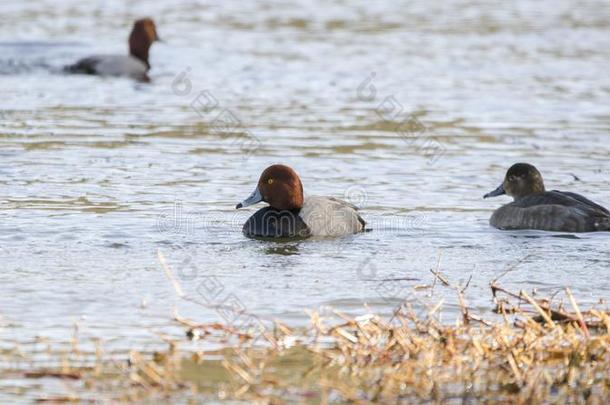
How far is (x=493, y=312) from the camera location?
884 centimetres

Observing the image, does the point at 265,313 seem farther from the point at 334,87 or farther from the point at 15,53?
the point at 15,53

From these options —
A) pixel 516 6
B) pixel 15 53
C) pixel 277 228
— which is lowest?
pixel 277 228

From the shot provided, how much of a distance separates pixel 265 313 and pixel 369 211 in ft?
13.8

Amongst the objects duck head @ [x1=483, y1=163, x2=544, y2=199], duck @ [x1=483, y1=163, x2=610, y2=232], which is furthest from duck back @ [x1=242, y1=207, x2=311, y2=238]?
duck head @ [x1=483, y1=163, x2=544, y2=199]

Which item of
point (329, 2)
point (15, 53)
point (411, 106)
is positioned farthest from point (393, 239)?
point (329, 2)

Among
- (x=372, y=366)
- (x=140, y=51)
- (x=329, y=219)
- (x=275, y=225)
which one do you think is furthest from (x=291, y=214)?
(x=140, y=51)

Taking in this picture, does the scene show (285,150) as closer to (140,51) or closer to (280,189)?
(280,189)

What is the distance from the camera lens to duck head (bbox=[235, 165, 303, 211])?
468 inches

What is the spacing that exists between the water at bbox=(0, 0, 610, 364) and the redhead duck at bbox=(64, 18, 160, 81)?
1.20ft

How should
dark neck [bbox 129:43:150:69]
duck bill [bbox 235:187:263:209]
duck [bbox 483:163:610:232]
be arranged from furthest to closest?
1. dark neck [bbox 129:43:150:69]
2. duck bill [bbox 235:187:263:209]
3. duck [bbox 483:163:610:232]

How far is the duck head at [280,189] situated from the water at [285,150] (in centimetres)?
43

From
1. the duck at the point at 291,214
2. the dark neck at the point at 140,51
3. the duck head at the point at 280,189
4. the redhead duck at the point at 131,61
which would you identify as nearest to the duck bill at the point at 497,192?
the duck at the point at 291,214

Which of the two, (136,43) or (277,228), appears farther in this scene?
(136,43)

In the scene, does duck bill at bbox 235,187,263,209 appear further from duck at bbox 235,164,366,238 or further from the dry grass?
the dry grass
